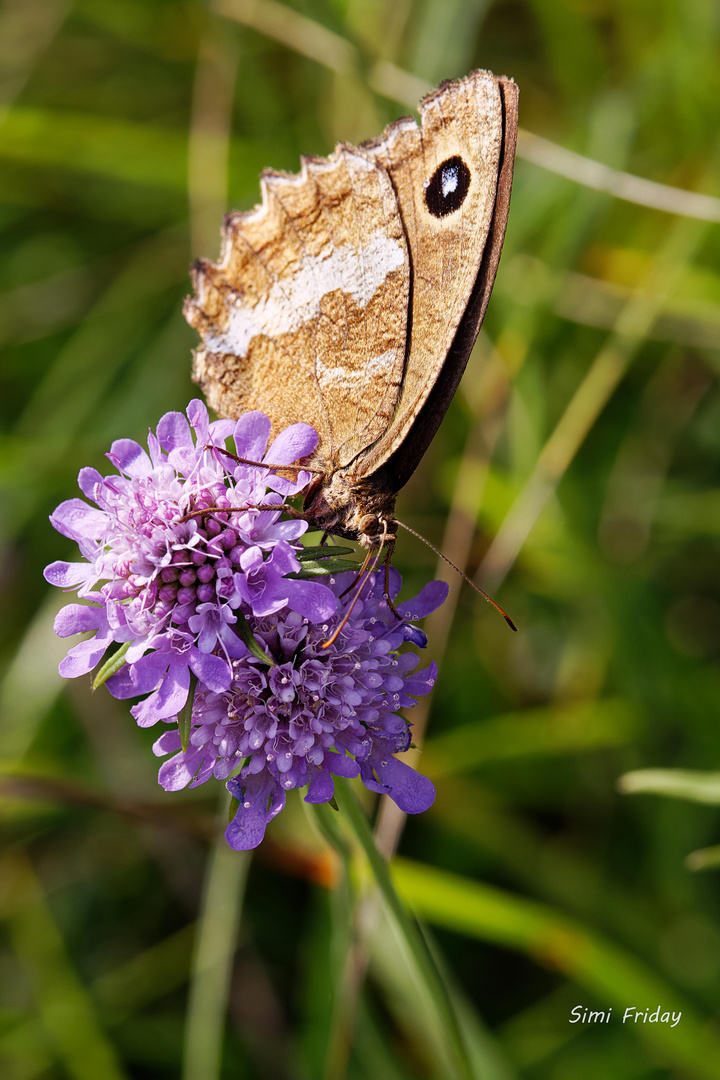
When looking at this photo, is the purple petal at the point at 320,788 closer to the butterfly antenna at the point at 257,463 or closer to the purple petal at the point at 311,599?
the purple petal at the point at 311,599

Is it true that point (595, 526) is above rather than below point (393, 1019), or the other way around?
above

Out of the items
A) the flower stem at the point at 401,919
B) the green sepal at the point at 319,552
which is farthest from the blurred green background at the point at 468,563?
the green sepal at the point at 319,552

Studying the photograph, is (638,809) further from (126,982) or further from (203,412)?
(203,412)

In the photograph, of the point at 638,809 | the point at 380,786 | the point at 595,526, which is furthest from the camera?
the point at 595,526

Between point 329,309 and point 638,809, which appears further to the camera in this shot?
point 638,809

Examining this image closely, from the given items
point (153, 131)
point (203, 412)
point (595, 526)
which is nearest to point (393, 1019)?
point (595, 526)

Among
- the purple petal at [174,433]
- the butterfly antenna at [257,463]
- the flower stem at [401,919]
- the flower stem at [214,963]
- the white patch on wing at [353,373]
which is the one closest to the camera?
the flower stem at [401,919]

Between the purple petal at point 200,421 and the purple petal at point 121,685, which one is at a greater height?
the purple petal at point 200,421
